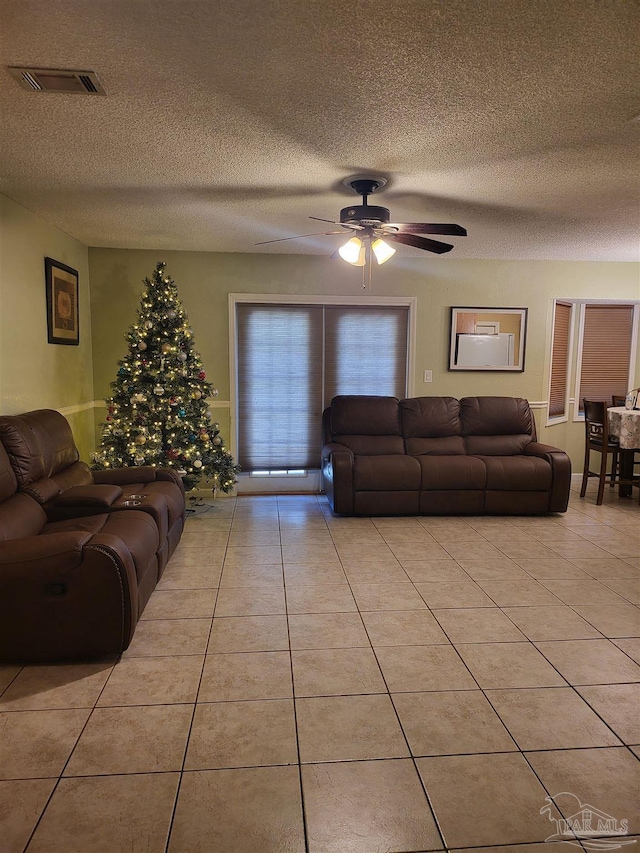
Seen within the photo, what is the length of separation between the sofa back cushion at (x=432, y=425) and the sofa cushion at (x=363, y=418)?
5.1 inches

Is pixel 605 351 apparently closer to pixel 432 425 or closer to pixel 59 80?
pixel 432 425

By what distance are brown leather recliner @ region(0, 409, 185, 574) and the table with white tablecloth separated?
14.0 ft

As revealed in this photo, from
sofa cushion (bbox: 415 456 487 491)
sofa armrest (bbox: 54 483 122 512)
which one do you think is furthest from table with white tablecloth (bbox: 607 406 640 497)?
sofa armrest (bbox: 54 483 122 512)

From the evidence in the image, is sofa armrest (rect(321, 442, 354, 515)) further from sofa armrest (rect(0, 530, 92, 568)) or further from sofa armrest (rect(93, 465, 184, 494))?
sofa armrest (rect(0, 530, 92, 568))

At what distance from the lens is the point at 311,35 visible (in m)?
1.94

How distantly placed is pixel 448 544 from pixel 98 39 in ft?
12.6

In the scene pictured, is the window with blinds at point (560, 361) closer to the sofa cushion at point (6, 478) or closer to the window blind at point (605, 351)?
the window blind at point (605, 351)

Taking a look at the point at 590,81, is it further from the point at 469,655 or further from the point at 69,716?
the point at 69,716

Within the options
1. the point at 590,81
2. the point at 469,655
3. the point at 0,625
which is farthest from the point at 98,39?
the point at 469,655

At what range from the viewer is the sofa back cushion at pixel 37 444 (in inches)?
131

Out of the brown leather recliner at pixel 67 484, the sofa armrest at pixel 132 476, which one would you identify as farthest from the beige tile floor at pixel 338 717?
the sofa armrest at pixel 132 476

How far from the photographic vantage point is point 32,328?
425 cm

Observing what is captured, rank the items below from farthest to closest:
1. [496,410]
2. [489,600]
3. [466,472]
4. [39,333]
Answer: [496,410] → [466,472] → [39,333] → [489,600]

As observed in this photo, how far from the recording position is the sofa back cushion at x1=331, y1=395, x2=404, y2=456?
5.68 meters
